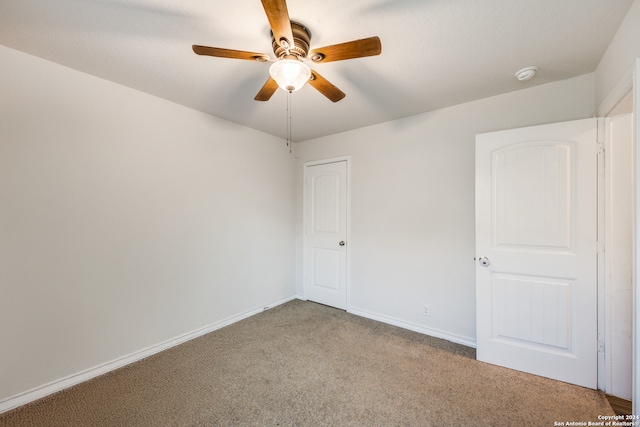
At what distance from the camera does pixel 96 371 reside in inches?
82.5

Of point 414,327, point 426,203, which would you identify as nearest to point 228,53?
point 426,203

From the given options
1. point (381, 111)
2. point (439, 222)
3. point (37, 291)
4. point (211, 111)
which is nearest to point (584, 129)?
point (439, 222)

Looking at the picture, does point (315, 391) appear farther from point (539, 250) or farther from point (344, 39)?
point (344, 39)

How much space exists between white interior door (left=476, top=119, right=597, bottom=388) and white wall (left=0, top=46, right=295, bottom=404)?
2626 millimetres

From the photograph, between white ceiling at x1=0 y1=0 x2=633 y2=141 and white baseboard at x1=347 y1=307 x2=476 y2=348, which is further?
white baseboard at x1=347 y1=307 x2=476 y2=348

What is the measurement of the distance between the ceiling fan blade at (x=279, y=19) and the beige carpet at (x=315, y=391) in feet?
7.31

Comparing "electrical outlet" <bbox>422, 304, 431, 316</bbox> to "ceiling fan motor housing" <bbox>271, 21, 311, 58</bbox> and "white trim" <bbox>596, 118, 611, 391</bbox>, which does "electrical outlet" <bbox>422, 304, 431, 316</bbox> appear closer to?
"white trim" <bbox>596, 118, 611, 391</bbox>

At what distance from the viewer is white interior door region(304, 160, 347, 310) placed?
350cm

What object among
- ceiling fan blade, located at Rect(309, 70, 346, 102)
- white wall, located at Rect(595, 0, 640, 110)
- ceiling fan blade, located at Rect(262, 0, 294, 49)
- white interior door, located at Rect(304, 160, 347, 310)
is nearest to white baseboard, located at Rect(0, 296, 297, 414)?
white interior door, located at Rect(304, 160, 347, 310)

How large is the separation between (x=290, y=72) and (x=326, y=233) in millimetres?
2479

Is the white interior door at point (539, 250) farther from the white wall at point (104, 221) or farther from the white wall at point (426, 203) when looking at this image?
the white wall at point (104, 221)

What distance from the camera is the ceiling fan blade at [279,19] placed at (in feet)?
3.48

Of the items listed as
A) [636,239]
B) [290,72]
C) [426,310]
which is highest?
[290,72]

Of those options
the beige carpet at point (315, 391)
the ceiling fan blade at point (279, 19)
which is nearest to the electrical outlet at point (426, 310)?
the beige carpet at point (315, 391)
